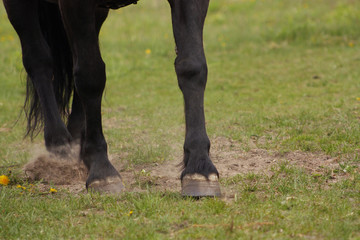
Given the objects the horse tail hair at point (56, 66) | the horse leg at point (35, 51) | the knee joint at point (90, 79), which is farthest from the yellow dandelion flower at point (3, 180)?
the horse tail hair at point (56, 66)

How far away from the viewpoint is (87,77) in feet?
12.6

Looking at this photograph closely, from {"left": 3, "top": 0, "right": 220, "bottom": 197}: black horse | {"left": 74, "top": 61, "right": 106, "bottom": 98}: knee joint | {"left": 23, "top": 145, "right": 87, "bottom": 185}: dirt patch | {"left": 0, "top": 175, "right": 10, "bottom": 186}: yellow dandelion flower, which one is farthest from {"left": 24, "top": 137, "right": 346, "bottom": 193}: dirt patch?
{"left": 74, "top": 61, "right": 106, "bottom": 98}: knee joint

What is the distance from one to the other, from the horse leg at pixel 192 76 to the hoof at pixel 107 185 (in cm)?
56

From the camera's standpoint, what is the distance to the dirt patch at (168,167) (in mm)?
3947

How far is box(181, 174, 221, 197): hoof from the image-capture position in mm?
3266

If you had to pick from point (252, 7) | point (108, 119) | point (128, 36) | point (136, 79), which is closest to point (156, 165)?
point (108, 119)

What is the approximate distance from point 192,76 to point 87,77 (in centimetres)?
82

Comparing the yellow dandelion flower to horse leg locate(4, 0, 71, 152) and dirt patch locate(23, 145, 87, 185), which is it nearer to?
dirt patch locate(23, 145, 87, 185)

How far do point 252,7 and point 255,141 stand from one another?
388 inches

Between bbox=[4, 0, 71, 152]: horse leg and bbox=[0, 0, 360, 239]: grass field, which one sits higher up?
bbox=[4, 0, 71, 152]: horse leg

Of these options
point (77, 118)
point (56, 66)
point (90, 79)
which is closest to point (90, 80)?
point (90, 79)

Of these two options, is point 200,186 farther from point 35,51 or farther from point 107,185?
point 35,51

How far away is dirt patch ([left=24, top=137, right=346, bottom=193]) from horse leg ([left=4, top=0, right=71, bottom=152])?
348 mm

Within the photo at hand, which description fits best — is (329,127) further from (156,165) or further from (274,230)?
(274,230)
